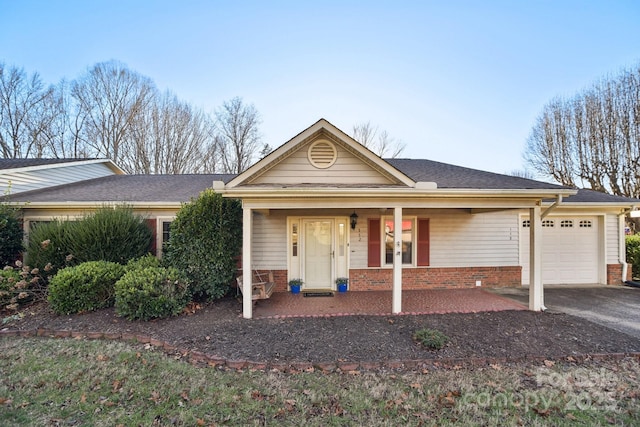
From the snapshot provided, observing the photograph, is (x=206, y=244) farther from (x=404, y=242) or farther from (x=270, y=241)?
(x=404, y=242)

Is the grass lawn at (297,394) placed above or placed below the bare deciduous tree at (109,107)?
below

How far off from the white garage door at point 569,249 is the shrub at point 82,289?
11.8 m

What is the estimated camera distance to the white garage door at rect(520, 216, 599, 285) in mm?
8531

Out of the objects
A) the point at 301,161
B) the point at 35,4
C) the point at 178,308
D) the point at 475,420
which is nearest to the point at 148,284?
the point at 178,308

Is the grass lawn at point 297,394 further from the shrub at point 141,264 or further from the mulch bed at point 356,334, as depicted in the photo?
the shrub at point 141,264

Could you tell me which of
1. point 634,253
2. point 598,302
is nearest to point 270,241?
point 598,302

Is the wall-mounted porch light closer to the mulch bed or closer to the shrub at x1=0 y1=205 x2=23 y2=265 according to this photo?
the mulch bed

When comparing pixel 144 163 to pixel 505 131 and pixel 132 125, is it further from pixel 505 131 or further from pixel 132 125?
pixel 505 131

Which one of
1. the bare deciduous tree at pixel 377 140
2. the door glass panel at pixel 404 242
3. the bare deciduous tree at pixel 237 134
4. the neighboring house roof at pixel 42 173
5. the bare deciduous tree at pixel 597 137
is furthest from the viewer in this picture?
the bare deciduous tree at pixel 237 134

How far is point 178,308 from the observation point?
5582mm

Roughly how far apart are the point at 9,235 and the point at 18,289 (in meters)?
1.88

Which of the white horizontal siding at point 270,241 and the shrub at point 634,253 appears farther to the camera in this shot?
the shrub at point 634,253

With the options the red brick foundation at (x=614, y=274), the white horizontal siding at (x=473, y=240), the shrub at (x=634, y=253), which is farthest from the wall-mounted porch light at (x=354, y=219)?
the shrub at (x=634, y=253)

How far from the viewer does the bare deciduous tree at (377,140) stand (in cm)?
2220
